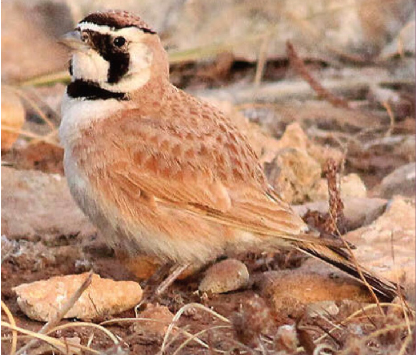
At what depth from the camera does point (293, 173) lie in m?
5.47

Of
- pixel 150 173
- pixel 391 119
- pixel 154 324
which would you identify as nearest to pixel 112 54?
pixel 150 173

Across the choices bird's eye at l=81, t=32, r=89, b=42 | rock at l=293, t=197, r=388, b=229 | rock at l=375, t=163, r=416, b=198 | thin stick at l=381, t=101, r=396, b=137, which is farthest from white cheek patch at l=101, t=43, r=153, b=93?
thin stick at l=381, t=101, r=396, b=137

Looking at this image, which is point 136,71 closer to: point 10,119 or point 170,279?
point 170,279

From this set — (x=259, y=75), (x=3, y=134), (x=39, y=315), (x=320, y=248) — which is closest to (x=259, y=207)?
(x=320, y=248)

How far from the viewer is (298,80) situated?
7.79m

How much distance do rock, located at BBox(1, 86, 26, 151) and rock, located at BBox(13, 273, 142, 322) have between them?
68.6 inches

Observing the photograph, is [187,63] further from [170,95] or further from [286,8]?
[170,95]

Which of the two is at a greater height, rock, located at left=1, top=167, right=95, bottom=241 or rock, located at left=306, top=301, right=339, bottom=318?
rock, located at left=1, top=167, right=95, bottom=241

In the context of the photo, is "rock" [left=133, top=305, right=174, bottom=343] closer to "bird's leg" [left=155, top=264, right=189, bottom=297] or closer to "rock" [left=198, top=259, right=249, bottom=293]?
"bird's leg" [left=155, top=264, right=189, bottom=297]

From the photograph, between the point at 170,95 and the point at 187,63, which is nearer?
the point at 170,95

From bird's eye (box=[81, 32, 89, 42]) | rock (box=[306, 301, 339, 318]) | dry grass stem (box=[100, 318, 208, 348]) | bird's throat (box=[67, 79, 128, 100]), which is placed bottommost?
rock (box=[306, 301, 339, 318])

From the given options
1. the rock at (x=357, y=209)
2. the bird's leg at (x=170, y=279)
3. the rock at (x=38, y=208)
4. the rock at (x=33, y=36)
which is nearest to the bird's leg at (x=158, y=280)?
the bird's leg at (x=170, y=279)

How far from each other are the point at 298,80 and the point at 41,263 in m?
3.63

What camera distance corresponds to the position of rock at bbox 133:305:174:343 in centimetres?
383
